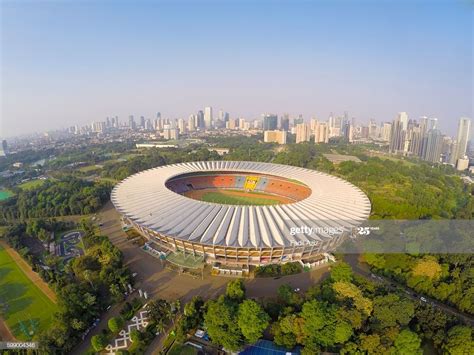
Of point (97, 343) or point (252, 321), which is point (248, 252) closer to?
point (252, 321)

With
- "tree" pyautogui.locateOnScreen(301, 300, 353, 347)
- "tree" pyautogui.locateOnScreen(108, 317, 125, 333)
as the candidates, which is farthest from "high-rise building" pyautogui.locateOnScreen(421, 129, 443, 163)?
"tree" pyautogui.locateOnScreen(108, 317, 125, 333)

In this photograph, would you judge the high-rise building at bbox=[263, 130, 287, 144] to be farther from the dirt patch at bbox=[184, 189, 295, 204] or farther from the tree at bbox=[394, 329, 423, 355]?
the tree at bbox=[394, 329, 423, 355]

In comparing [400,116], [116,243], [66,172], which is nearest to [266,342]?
[116,243]

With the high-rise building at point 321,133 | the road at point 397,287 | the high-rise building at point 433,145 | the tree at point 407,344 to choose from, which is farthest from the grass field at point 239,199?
the high-rise building at point 321,133

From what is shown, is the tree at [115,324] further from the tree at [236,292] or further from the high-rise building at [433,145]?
the high-rise building at [433,145]

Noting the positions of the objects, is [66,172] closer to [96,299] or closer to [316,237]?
[96,299]

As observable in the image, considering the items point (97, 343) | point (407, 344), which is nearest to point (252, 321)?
point (407, 344)
